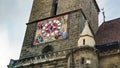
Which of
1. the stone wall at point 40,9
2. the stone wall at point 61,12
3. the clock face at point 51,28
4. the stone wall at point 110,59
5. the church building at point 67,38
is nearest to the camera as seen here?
the stone wall at point 110,59

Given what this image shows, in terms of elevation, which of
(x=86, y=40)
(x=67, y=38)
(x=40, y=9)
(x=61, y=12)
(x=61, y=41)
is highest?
(x=40, y=9)

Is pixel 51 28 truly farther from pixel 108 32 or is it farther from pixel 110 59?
pixel 110 59

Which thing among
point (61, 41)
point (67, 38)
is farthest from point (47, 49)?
point (67, 38)

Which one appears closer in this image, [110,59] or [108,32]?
[110,59]

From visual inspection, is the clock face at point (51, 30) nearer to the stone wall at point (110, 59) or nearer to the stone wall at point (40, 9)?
the stone wall at point (40, 9)

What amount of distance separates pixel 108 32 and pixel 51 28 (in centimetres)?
346

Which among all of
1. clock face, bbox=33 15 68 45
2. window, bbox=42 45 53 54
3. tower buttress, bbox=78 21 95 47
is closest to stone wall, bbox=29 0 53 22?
clock face, bbox=33 15 68 45

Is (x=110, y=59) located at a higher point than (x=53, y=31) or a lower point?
lower

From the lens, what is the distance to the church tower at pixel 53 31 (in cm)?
1509

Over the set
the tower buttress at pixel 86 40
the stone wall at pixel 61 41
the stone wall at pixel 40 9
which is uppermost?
the stone wall at pixel 40 9

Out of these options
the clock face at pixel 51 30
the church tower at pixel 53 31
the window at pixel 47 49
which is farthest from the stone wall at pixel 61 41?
the clock face at pixel 51 30

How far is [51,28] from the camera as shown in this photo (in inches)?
673

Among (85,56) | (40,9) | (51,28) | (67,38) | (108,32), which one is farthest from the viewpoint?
(40,9)

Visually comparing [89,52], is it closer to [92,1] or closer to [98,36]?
[98,36]
